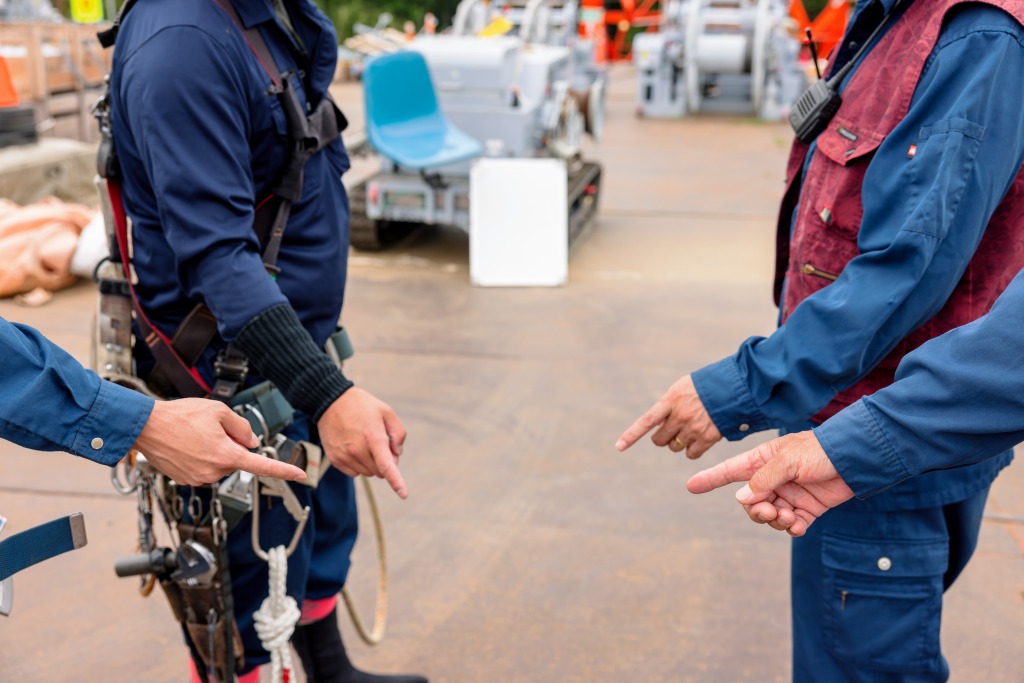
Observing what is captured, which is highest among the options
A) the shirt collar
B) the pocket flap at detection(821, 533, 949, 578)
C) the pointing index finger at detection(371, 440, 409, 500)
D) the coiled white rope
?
the shirt collar

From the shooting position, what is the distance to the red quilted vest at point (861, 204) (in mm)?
1747

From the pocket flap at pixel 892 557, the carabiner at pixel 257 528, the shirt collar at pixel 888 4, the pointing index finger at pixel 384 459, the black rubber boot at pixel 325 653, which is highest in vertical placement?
the shirt collar at pixel 888 4

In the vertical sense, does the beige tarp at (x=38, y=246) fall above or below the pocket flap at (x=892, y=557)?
below

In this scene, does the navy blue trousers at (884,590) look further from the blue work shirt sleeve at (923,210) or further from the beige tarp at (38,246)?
the beige tarp at (38,246)

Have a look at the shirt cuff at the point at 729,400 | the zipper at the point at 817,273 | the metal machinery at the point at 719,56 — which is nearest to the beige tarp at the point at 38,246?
the shirt cuff at the point at 729,400

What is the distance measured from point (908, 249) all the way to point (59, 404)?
54.6 inches

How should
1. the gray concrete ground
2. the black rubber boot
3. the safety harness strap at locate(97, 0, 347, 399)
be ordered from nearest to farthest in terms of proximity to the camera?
the safety harness strap at locate(97, 0, 347, 399) < the black rubber boot < the gray concrete ground

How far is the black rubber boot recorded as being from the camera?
2.59m

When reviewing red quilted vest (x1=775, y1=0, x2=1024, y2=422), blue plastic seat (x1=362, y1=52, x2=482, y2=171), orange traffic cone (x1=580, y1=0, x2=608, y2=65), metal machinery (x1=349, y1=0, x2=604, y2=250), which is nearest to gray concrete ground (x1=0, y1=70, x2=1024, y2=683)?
metal machinery (x1=349, y1=0, x2=604, y2=250)

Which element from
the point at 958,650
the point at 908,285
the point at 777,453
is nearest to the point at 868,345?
the point at 908,285

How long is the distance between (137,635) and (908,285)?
7.91 feet

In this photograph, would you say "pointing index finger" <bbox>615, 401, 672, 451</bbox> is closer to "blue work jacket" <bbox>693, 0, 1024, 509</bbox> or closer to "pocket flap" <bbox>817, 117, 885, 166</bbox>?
"blue work jacket" <bbox>693, 0, 1024, 509</bbox>

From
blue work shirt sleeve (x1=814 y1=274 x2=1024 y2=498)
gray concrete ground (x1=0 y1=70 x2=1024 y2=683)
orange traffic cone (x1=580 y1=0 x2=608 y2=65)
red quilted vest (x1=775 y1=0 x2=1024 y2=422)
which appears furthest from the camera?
orange traffic cone (x1=580 y1=0 x2=608 y2=65)

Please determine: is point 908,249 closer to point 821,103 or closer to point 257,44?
point 821,103
